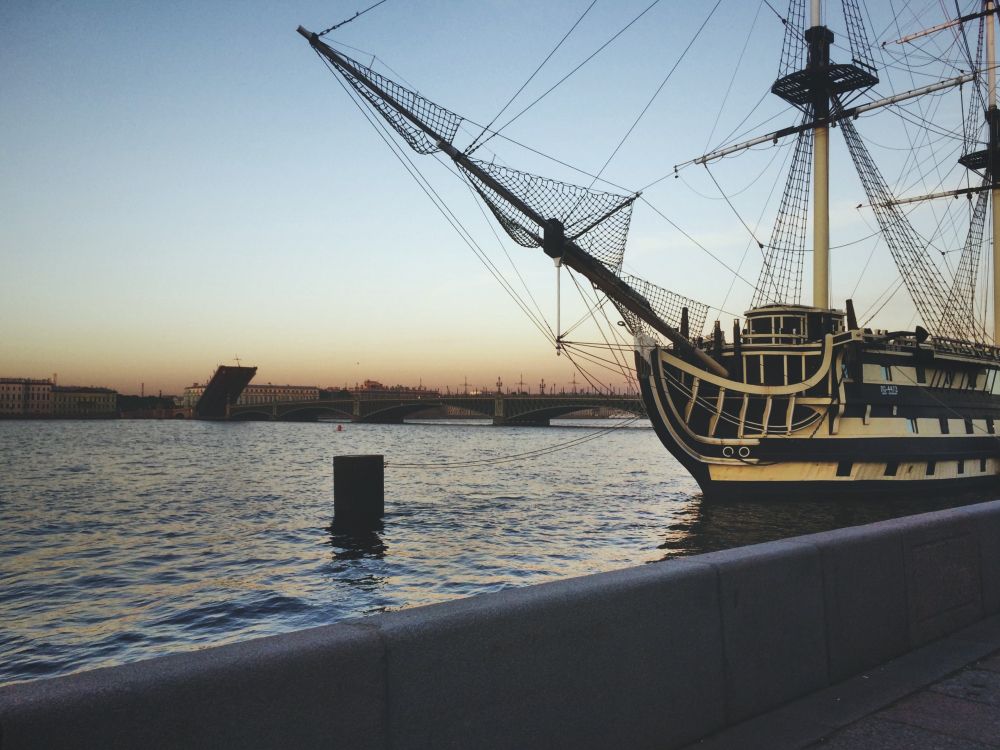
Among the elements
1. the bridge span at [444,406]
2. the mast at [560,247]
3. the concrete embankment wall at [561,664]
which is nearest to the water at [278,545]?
the mast at [560,247]

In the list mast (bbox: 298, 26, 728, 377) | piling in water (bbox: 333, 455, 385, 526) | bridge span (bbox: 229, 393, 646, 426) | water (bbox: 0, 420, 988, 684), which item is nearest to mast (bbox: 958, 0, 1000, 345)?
water (bbox: 0, 420, 988, 684)

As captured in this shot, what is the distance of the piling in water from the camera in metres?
24.5

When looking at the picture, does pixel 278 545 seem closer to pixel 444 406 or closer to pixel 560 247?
pixel 560 247

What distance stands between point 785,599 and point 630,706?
1363 millimetres

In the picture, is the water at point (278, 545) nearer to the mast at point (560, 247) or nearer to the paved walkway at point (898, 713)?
the mast at point (560, 247)

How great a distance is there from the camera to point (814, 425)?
28516mm

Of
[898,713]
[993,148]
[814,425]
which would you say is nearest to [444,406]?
[993,148]

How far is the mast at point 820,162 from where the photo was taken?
34812mm

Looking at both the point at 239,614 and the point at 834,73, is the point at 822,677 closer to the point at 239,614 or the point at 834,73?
the point at 239,614

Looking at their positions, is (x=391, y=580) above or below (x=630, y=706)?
below

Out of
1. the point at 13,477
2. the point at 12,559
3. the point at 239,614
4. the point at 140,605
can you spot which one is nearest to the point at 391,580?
the point at 239,614

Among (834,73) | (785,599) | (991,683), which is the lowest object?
(991,683)

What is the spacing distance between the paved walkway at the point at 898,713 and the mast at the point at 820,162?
106 feet

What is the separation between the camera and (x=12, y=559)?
66.1 feet
